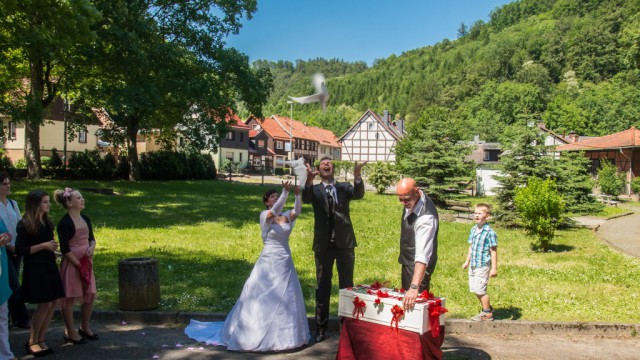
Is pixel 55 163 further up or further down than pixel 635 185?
further up

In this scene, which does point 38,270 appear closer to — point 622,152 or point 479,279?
point 479,279

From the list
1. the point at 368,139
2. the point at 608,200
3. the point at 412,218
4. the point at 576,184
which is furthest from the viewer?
the point at 368,139

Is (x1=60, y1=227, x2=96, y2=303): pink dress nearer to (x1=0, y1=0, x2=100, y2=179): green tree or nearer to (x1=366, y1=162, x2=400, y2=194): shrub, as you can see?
(x1=0, y1=0, x2=100, y2=179): green tree

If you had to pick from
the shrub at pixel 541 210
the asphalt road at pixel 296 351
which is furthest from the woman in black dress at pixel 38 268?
the shrub at pixel 541 210

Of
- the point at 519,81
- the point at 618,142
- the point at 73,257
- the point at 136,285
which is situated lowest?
the point at 136,285

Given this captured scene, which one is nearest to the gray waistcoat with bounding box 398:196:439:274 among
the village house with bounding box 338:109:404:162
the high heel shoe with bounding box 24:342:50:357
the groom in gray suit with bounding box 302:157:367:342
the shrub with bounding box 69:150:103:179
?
the groom in gray suit with bounding box 302:157:367:342

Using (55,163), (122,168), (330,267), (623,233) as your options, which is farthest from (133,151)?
(330,267)

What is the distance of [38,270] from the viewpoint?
6.05 metres

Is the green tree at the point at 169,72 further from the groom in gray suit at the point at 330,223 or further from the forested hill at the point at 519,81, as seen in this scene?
the forested hill at the point at 519,81

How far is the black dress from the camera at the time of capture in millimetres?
5992

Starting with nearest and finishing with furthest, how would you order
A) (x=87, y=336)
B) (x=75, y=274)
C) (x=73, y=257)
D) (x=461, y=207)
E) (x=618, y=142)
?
1. (x=73, y=257)
2. (x=75, y=274)
3. (x=87, y=336)
4. (x=461, y=207)
5. (x=618, y=142)

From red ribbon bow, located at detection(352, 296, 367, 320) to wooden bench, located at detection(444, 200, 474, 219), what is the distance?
21.7 meters

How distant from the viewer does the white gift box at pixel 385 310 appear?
4.96 metres

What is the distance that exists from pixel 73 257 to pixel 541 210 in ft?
42.3
